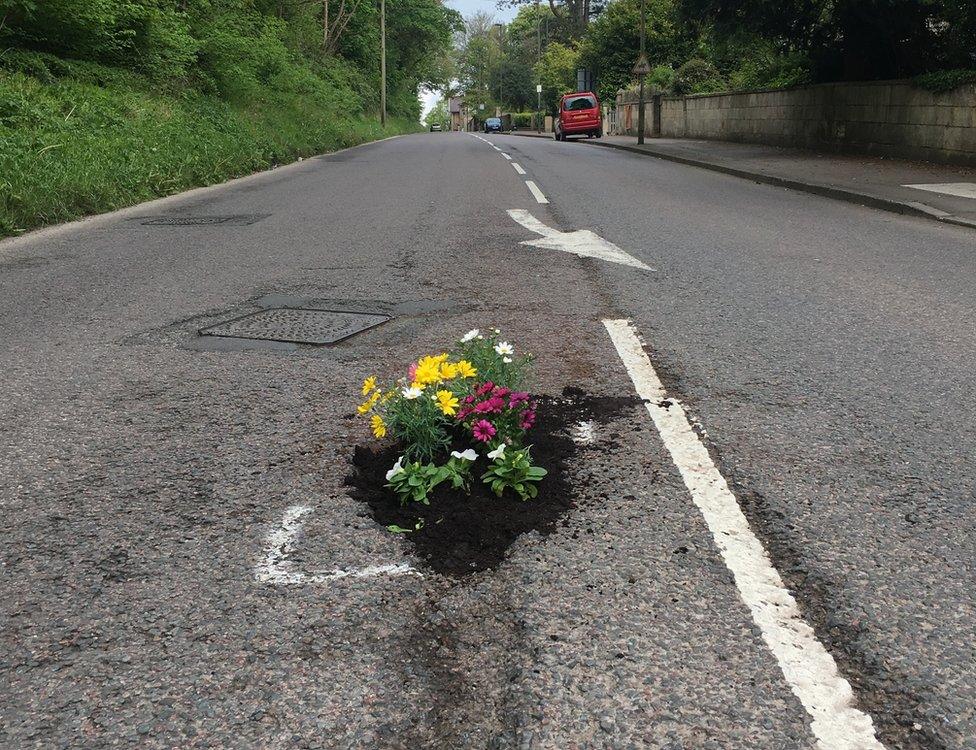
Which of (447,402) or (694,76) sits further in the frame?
(694,76)

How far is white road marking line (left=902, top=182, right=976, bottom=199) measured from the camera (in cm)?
1180

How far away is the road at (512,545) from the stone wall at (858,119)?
1177 cm

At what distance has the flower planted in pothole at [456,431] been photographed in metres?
2.68

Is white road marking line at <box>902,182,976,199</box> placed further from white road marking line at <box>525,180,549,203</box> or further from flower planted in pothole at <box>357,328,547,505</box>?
flower planted in pothole at <box>357,328,547,505</box>

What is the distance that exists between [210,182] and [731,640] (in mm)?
14528

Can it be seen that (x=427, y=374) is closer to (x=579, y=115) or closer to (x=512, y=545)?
(x=512, y=545)

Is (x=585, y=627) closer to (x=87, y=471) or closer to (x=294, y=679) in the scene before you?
(x=294, y=679)

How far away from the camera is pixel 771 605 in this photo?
83.7 inches

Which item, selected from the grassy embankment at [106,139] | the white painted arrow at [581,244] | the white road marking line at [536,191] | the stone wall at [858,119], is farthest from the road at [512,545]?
the stone wall at [858,119]

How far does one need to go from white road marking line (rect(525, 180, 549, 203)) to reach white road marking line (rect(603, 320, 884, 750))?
8.95 m

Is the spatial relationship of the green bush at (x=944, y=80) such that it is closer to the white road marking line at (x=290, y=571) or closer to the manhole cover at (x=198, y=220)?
the manhole cover at (x=198, y=220)

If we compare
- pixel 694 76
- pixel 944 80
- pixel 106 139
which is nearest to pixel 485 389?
pixel 106 139

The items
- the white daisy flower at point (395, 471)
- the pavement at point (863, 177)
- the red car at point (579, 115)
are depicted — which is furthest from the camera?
the red car at point (579, 115)

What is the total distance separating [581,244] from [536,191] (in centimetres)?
561
